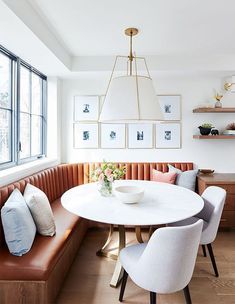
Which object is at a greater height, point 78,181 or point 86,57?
point 86,57

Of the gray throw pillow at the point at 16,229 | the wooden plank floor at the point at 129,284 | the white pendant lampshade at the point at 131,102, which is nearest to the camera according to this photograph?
the gray throw pillow at the point at 16,229

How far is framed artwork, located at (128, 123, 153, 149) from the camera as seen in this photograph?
386cm

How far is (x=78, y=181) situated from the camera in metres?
3.65

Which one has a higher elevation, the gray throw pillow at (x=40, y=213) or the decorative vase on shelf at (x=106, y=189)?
the decorative vase on shelf at (x=106, y=189)

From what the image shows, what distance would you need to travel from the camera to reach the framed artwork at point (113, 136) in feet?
12.7

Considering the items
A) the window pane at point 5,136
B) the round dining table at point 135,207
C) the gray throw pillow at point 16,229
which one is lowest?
the gray throw pillow at point 16,229

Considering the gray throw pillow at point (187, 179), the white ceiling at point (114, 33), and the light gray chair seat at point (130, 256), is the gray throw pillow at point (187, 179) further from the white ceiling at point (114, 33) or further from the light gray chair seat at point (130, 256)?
the light gray chair seat at point (130, 256)

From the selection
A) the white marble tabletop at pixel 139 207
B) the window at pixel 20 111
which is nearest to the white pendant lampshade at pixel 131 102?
the white marble tabletop at pixel 139 207

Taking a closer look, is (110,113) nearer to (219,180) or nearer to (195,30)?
(195,30)

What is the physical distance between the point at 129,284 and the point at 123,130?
2.32 metres

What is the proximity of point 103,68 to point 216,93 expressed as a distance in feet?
5.94

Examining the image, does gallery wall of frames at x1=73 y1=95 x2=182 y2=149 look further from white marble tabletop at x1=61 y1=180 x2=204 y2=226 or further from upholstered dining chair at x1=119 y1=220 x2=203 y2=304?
upholstered dining chair at x1=119 y1=220 x2=203 y2=304

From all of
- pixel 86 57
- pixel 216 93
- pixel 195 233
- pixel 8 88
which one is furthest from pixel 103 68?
pixel 195 233

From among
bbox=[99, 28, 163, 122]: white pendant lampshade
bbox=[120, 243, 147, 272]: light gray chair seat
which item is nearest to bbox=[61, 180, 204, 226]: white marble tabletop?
bbox=[120, 243, 147, 272]: light gray chair seat
